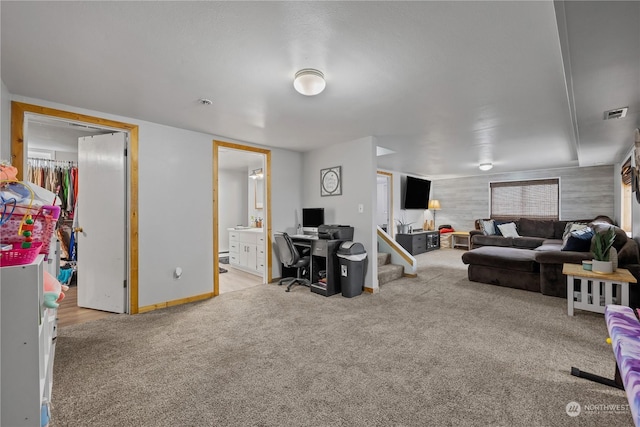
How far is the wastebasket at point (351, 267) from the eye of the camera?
12.5ft

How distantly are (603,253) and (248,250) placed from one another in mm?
5102

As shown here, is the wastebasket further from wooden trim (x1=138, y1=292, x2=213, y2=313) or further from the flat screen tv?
the flat screen tv

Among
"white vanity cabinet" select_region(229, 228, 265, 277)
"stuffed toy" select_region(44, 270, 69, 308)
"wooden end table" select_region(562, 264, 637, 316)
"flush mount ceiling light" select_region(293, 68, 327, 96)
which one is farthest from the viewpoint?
"white vanity cabinet" select_region(229, 228, 265, 277)

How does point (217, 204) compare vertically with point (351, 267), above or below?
above

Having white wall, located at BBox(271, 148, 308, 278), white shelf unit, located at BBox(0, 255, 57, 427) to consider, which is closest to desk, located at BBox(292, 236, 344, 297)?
white wall, located at BBox(271, 148, 308, 278)

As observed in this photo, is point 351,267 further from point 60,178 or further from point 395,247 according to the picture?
point 60,178

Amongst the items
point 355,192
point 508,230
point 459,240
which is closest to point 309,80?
point 355,192

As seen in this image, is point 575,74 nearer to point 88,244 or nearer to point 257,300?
point 257,300

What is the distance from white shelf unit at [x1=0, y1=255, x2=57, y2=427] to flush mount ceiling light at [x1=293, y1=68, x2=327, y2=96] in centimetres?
189

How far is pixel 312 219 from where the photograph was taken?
4.70m

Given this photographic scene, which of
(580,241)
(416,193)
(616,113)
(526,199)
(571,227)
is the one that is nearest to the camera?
(616,113)

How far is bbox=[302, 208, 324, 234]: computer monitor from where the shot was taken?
4609 millimetres

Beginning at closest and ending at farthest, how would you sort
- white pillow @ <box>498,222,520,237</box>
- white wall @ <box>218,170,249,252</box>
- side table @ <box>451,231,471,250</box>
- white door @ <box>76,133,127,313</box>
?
white door @ <box>76,133,127,313</box>
white pillow @ <box>498,222,520,237</box>
white wall @ <box>218,170,249,252</box>
side table @ <box>451,231,471,250</box>

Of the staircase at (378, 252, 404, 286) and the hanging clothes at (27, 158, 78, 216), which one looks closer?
the hanging clothes at (27, 158, 78, 216)
